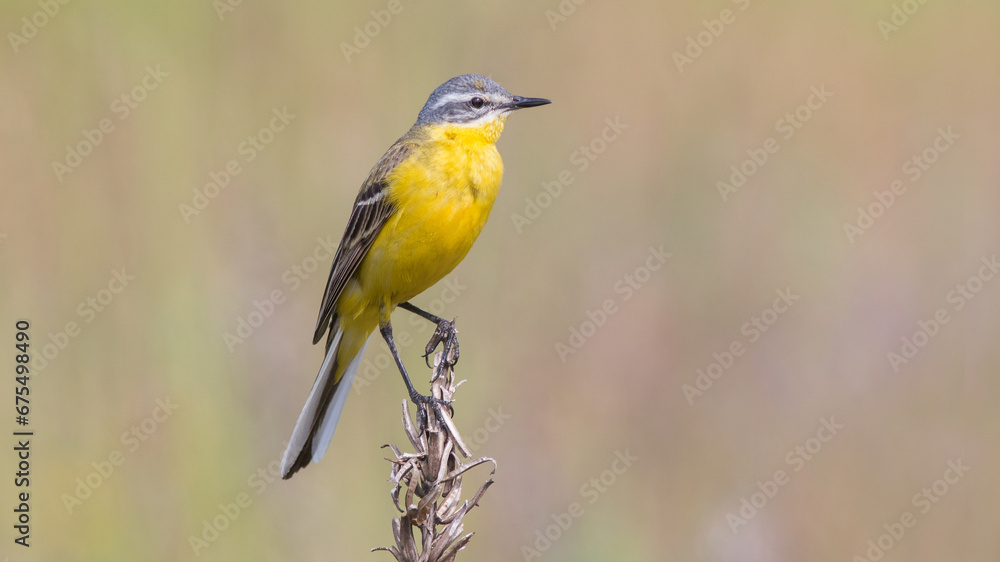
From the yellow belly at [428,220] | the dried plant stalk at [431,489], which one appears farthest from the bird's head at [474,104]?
the dried plant stalk at [431,489]

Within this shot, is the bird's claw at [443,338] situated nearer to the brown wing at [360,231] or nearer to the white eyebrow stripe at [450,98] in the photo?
the brown wing at [360,231]

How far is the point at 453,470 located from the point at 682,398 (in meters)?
4.34

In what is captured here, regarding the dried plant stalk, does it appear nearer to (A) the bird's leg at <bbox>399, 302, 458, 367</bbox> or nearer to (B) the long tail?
(A) the bird's leg at <bbox>399, 302, 458, 367</bbox>

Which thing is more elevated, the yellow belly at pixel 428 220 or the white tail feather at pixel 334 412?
the yellow belly at pixel 428 220

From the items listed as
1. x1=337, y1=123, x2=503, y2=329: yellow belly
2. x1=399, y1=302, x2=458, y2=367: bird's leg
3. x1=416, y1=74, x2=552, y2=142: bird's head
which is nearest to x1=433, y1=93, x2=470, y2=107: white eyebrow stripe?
x1=416, y1=74, x2=552, y2=142: bird's head

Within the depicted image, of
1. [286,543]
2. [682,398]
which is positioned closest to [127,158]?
[286,543]

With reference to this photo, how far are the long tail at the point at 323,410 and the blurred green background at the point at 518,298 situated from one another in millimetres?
513

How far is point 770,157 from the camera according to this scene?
29.0ft

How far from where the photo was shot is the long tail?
17.0 ft

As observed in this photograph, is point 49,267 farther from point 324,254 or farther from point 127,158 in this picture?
point 324,254

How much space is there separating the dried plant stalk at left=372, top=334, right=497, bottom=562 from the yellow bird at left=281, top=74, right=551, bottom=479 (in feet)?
5.90

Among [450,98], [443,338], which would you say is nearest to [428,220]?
[443,338]

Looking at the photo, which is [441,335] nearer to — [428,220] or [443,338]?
[443,338]

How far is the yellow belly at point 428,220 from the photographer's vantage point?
5617 millimetres
